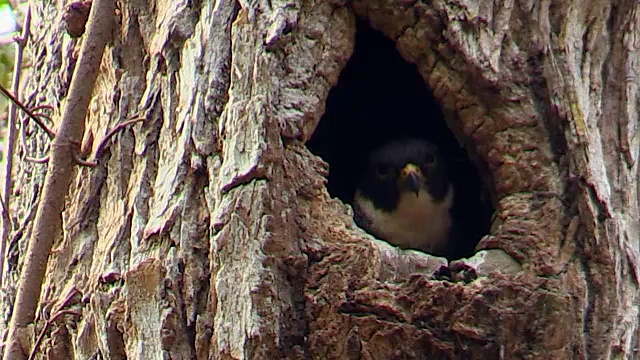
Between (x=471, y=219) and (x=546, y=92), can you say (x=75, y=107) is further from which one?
(x=471, y=219)

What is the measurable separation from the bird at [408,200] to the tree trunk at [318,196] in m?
0.82

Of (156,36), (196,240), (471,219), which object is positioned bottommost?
(196,240)

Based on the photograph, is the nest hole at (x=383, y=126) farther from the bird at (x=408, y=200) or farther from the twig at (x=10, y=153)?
the twig at (x=10, y=153)

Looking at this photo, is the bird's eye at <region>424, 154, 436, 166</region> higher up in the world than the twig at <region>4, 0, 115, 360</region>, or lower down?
higher up

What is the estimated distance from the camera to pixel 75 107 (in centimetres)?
282

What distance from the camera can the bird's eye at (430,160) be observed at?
11.9ft

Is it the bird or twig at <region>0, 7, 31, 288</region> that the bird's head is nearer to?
the bird

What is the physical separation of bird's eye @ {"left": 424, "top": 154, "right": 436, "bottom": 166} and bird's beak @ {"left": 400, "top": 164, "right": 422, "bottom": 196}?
1.9 inches

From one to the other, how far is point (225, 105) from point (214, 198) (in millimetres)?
229

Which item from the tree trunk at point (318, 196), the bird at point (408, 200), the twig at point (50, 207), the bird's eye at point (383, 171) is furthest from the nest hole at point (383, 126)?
the twig at point (50, 207)

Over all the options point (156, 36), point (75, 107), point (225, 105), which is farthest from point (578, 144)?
point (75, 107)

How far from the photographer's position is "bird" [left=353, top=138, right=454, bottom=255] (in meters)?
3.66

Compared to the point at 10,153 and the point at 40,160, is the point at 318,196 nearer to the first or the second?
the point at 40,160

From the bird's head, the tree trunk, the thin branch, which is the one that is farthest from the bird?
the thin branch
